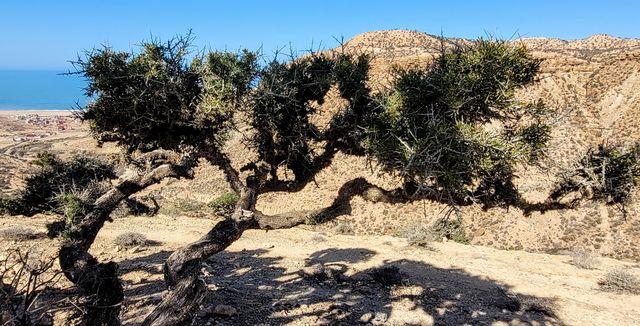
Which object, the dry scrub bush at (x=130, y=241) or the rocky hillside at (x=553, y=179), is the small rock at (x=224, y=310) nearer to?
the dry scrub bush at (x=130, y=241)

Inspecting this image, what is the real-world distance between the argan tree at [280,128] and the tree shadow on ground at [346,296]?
179 cm

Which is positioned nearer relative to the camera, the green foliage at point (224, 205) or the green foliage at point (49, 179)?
the green foliage at point (49, 179)

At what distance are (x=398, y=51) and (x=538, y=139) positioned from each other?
4280cm

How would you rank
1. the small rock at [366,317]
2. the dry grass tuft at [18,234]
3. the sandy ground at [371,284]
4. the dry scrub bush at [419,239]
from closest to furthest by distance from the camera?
the small rock at [366,317] → the sandy ground at [371,284] → the dry grass tuft at [18,234] → the dry scrub bush at [419,239]

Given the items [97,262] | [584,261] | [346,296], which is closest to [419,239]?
[584,261]

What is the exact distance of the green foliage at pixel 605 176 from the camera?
25.4 ft

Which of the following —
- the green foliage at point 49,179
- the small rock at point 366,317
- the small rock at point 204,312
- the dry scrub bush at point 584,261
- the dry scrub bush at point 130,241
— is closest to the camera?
the small rock at point 204,312

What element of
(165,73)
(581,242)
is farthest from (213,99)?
(581,242)

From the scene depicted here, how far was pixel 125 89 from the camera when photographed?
10.5m

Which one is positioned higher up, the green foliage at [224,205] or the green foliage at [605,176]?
the green foliage at [605,176]

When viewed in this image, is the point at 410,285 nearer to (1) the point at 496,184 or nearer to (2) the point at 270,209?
(1) the point at 496,184

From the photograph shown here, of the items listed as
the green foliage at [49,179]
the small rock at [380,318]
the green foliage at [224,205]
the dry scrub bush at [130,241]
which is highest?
the green foliage at [49,179]

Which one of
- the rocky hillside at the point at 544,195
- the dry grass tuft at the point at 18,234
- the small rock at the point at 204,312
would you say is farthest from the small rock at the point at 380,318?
the dry grass tuft at the point at 18,234

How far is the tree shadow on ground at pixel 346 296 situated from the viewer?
30.1ft
